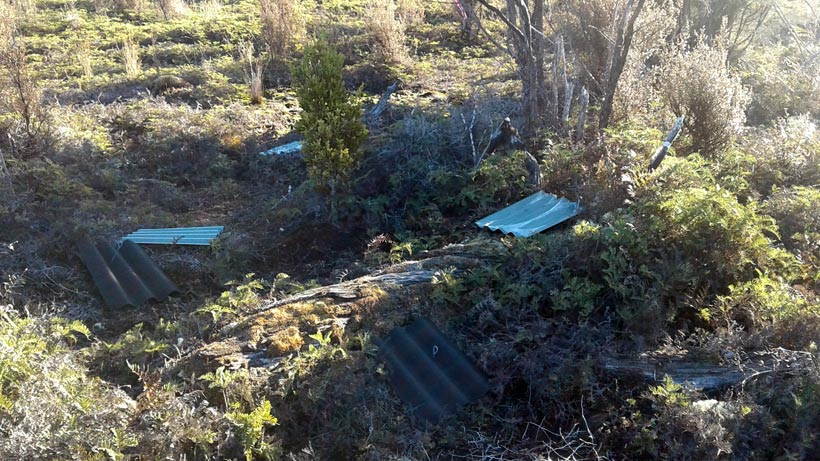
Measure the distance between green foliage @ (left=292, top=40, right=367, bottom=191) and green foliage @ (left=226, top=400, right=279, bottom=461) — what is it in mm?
2803

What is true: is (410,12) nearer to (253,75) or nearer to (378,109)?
(253,75)

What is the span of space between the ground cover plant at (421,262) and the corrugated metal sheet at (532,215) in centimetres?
12

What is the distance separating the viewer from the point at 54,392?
2707 mm

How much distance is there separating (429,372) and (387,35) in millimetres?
7214

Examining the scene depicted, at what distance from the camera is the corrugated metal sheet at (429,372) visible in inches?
121

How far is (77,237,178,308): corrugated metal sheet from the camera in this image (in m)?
4.22

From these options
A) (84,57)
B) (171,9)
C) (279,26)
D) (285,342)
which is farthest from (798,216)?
(171,9)

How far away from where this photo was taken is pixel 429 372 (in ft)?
10.4

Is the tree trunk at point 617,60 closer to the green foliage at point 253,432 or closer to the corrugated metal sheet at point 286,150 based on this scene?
the corrugated metal sheet at point 286,150

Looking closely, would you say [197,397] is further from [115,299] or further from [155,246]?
[155,246]

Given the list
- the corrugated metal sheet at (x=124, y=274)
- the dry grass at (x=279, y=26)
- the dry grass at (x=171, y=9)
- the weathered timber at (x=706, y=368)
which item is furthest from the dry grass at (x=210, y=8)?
the weathered timber at (x=706, y=368)

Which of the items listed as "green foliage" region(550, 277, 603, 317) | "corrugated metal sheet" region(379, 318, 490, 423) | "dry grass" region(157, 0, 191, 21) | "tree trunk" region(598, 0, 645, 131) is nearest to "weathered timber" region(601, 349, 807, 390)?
"green foliage" region(550, 277, 603, 317)

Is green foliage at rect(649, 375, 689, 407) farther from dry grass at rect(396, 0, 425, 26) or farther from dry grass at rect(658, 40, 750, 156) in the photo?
dry grass at rect(396, 0, 425, 26)

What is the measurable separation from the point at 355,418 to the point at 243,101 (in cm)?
608
